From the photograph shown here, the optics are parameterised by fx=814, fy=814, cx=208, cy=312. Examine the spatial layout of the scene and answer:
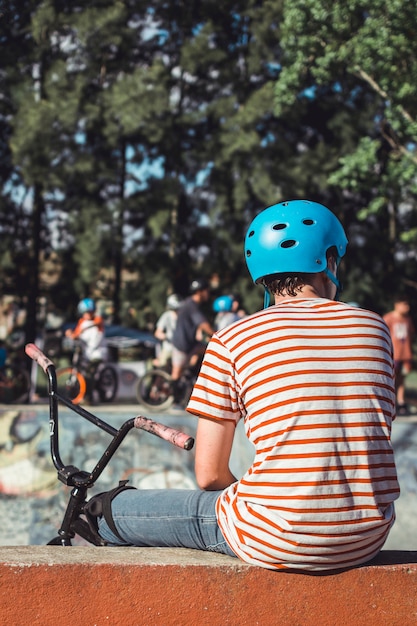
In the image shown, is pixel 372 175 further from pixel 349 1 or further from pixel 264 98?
pixel 264 98

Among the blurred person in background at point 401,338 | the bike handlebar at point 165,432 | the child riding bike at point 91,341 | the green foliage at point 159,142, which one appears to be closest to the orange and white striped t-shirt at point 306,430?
the bike handlebar at point 165,432

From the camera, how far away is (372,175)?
18625 millimetres

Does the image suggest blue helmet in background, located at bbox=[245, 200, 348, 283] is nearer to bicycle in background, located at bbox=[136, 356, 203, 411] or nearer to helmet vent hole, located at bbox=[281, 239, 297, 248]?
helmet vent hole, located at bbox=[281, 239, 297, 248]

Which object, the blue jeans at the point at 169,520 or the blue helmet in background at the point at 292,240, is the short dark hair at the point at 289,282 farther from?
the blue jeans at the point at 169,520

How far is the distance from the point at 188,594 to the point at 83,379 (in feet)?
35.3

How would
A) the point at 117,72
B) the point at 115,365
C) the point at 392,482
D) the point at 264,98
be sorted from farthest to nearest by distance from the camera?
the point at 117,72, the point at 264,98, the point at 115,365, the point at 392,482

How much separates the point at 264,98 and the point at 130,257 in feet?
24.7

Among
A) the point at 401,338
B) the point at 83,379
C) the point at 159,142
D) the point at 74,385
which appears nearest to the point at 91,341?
the point at 83,379

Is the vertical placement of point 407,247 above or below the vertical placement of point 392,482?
above

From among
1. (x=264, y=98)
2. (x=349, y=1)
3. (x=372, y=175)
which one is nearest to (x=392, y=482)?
(x=349, y=1)

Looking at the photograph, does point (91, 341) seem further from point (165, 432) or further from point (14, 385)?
point (165, 432)

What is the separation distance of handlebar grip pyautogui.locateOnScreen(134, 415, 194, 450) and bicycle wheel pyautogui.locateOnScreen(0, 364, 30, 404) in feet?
36.9

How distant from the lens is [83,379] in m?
12.6

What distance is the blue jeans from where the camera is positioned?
2.29 m
